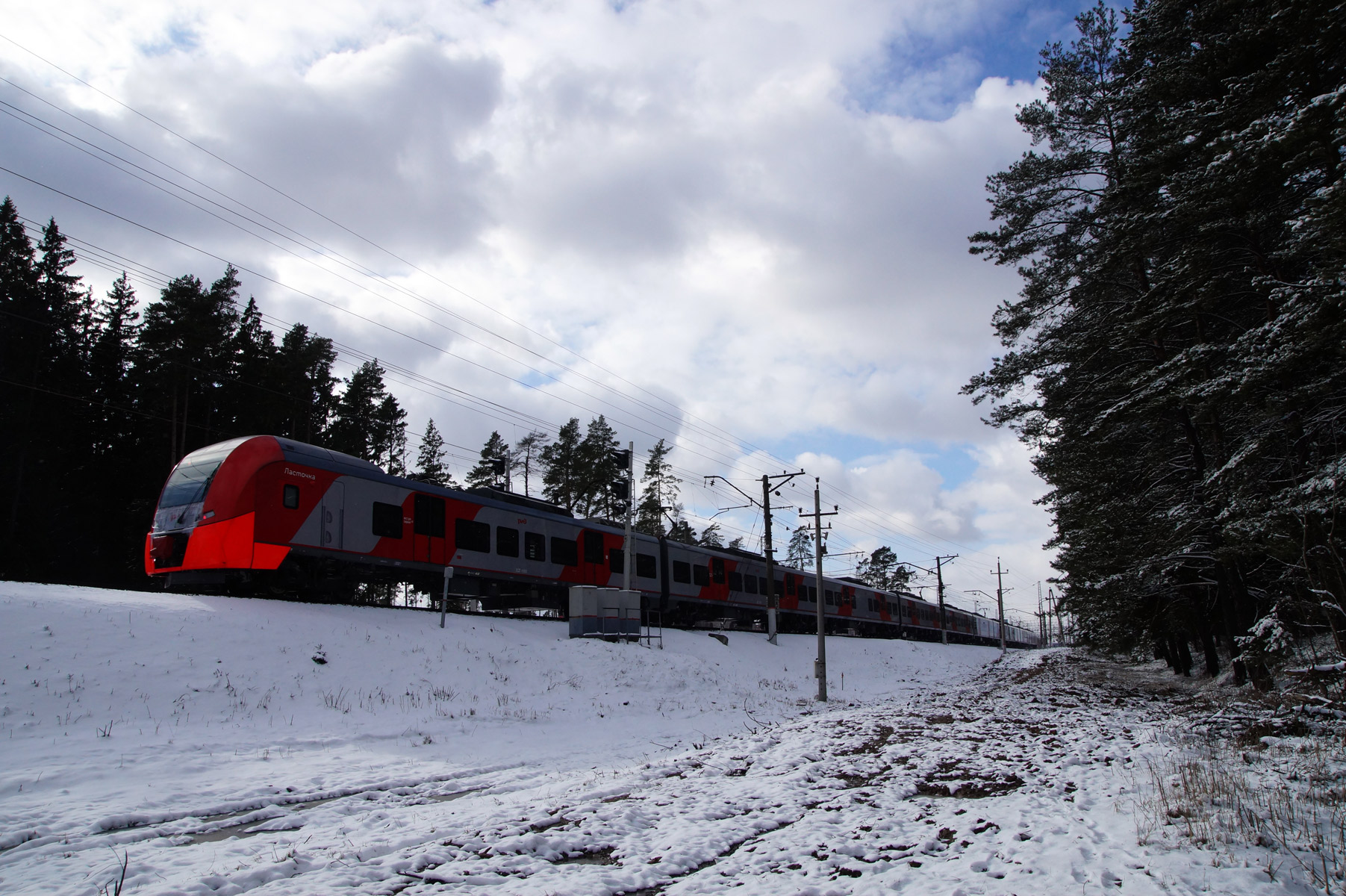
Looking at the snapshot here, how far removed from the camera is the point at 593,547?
74.0 ft

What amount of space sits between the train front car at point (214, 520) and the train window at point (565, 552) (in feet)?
26.9

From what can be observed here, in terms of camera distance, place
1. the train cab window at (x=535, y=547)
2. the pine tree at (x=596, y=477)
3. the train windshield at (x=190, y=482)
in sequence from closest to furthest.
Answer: the train windshield at (x=190, y=482) < the train cab window at (x=535, y=547) < the pine tree at (x=596, y=477)

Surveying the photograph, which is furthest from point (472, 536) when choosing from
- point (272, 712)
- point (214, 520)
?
point (272, 712)

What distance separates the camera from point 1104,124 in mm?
15891

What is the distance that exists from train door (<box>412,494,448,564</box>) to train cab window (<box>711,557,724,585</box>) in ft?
44.1

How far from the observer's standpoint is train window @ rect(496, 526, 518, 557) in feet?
62.6

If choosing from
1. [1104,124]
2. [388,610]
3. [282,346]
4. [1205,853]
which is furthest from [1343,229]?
[282,346]

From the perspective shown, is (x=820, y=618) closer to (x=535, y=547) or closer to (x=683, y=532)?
(x=535, y=547)

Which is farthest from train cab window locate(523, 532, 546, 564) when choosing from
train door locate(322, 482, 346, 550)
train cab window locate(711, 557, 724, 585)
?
train cab window locate(711, 557, 724, 585)

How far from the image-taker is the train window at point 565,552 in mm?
20953

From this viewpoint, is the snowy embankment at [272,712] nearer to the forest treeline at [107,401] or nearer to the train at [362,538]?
the train at [362,538]

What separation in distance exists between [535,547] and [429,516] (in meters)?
3.83

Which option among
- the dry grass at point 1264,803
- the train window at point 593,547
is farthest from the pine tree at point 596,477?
the dry grass at point 1264,803

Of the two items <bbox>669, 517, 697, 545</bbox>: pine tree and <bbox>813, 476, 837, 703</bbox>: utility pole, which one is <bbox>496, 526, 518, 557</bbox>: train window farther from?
<bbox>669, 517, 697, 545</bbox>: pine tree
